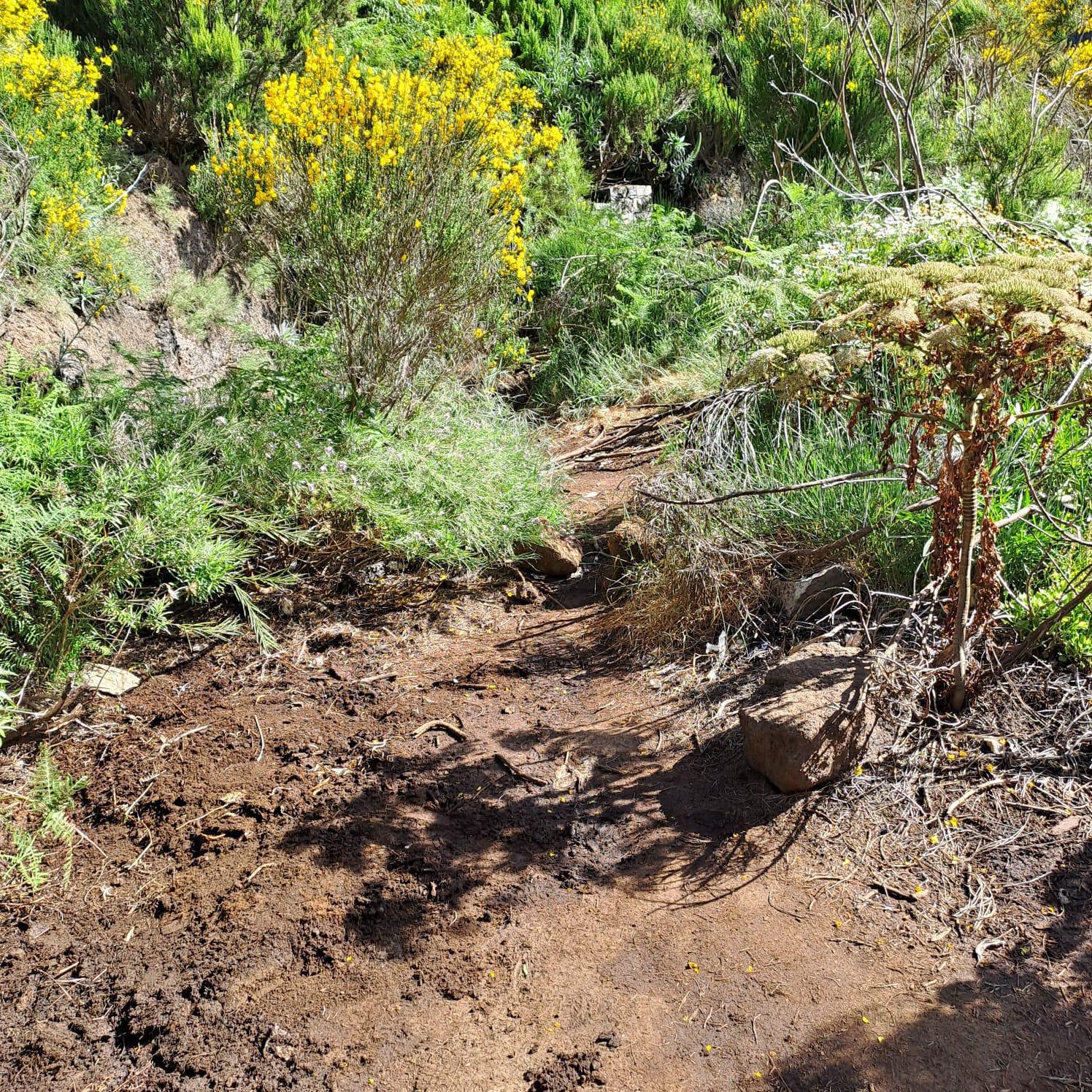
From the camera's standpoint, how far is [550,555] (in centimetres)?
475

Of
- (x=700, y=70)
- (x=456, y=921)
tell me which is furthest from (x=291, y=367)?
(x=700, y=70)

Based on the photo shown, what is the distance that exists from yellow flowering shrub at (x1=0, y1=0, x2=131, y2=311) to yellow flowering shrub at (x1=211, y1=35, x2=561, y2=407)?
2.60 ft

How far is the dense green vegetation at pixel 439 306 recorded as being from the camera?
338 centimetres

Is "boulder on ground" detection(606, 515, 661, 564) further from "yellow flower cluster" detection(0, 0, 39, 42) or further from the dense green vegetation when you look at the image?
"yellow flower cluster" detection(0, 0, 39, 42)

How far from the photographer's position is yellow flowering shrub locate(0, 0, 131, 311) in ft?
16.7

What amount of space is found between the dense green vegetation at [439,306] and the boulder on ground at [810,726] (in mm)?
665

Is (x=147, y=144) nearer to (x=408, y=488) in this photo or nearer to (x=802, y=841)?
(x=408, y=488)

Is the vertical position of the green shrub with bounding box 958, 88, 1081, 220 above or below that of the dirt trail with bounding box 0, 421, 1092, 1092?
above

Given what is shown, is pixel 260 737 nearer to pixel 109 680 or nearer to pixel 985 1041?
pixel 109 680

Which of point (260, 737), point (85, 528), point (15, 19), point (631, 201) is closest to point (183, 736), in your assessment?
point (260, 737)

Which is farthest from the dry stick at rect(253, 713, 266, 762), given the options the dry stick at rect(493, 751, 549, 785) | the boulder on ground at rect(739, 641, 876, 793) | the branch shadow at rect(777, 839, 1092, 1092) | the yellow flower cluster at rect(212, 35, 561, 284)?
the yellow flower cluster at rect(212, 35, 561, 284)

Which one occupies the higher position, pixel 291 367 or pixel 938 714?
pixel 291 367

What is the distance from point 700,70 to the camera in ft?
34.1

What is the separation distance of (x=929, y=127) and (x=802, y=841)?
8300 mm
